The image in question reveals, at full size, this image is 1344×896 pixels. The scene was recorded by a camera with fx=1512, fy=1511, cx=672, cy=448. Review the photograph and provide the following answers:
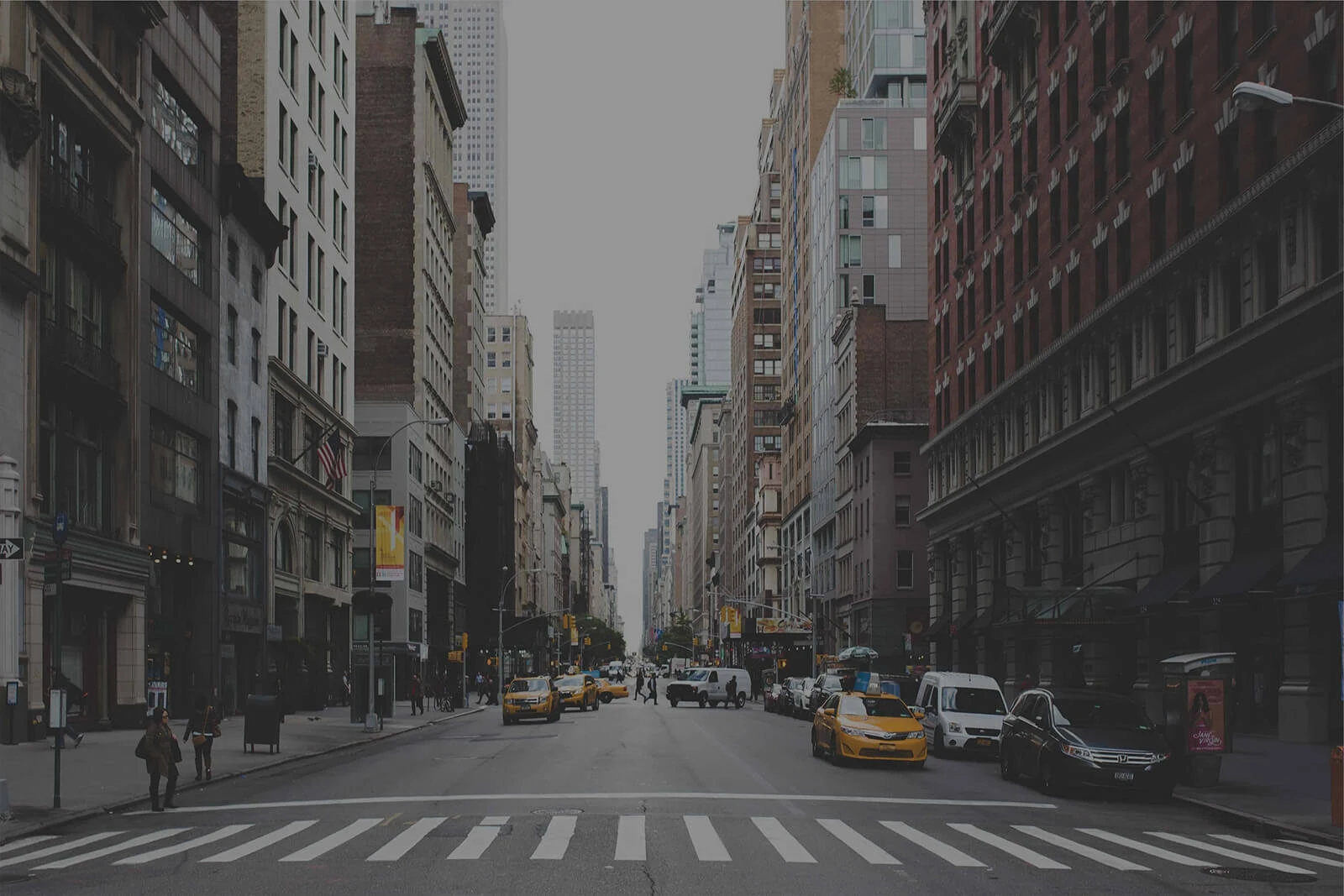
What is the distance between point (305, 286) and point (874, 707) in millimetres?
41929

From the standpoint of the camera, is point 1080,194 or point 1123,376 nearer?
point 1123,376

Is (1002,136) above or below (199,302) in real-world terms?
above

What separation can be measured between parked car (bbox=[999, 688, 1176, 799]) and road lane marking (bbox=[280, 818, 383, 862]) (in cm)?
1104

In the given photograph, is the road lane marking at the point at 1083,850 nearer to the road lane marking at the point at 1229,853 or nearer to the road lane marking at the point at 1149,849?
the road lane marking at the point at 1149,849

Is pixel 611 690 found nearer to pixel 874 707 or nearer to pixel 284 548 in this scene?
pixel 284 548

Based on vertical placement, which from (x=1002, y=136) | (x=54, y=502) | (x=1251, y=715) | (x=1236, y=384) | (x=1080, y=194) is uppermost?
(x=1002, y=136)

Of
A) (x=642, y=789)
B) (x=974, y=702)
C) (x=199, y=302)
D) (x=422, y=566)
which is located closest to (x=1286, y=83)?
(x=974, y=702)

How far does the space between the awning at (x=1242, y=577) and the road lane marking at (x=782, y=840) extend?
708 inches

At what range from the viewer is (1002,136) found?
200 feet

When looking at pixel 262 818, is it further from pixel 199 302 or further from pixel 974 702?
pixel 199 302

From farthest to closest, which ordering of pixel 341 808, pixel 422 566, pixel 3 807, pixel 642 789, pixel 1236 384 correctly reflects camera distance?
pixel 422 566, pixel 1236 384, pixel 642 789, pixel 341 808, pixel 3 807

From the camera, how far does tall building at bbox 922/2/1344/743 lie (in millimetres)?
32781

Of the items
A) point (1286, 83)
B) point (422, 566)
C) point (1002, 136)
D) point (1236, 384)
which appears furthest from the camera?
point (422, 566)

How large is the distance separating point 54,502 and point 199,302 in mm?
13535
